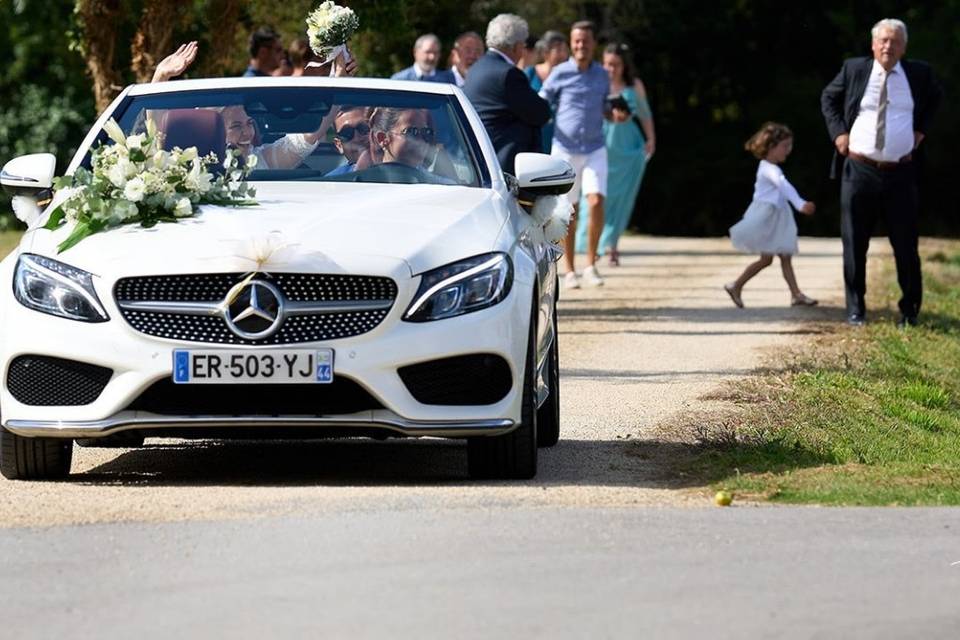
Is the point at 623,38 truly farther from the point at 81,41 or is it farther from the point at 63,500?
the point at 63,500

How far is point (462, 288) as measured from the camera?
8.05 metres

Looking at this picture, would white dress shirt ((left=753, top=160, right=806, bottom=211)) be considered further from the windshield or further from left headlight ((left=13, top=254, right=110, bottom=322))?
left headlight ((left=13, top=254, right=110, bottom=322))

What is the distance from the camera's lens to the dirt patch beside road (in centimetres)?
782

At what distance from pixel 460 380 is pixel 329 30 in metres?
5.48

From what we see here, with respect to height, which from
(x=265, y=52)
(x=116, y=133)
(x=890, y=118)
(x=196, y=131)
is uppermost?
(x=116, y=133)

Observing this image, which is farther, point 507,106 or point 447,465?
point 507,106

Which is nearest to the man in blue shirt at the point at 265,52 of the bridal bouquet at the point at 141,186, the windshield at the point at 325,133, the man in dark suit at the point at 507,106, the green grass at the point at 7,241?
the man in dark suit at the point at 507,106

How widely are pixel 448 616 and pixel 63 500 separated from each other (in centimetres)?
251

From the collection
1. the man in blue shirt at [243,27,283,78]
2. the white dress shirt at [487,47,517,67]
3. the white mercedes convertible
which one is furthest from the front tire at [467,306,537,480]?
the man in blue shirt at [243,27,283,78]

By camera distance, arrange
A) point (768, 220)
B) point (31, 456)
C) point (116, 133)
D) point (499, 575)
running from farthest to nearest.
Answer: point (768, 220) → point (116, 133) → point (31, 456) → point (499, 575)

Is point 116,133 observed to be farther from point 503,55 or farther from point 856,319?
point 856,319

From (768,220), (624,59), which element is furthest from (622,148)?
(768,220)

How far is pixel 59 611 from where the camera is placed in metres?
6.07

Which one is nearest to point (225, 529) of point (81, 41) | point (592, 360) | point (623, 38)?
point (592, 360)
